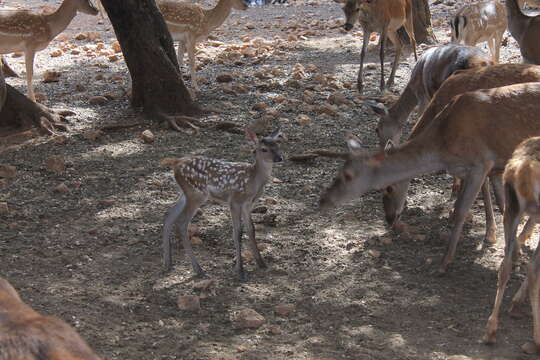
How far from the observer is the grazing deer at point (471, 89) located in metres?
5.77

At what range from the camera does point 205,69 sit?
35.4 ft

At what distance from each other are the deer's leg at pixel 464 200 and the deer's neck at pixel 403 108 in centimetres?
192

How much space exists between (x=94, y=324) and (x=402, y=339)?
1.79 m

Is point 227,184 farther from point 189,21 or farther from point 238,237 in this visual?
point 189,21

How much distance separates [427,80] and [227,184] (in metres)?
3.02

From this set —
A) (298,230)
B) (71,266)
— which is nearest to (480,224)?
(298,230)

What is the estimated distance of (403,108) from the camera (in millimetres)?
7266

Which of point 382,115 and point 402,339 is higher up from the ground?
point 382,115

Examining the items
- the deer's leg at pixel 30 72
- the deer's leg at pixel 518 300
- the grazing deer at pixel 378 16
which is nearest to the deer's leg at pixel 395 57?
the grazing deer at pixel 378 16

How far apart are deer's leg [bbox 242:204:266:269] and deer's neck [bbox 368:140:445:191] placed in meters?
1.04

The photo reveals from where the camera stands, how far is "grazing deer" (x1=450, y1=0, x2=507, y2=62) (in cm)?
1109

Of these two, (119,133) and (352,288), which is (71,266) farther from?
(119,133)

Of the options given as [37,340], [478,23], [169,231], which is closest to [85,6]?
[478,23]

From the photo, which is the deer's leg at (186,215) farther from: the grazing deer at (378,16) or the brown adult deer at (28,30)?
the grazing deer at (378,16)
